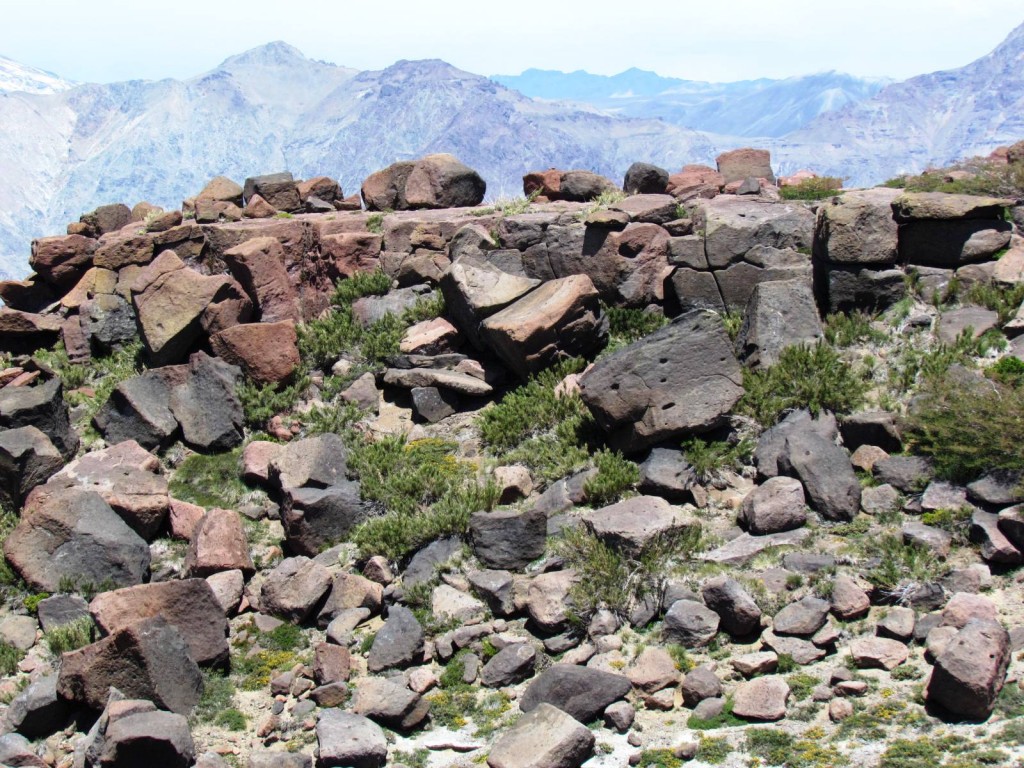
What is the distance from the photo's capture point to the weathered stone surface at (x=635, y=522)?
881 centimetres

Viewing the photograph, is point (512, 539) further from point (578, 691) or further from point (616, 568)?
point (578, 691)

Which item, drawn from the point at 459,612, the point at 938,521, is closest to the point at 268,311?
the point at 459,612

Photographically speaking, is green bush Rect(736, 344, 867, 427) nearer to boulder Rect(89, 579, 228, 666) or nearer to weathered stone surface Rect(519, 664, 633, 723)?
weathered stone surface Rect(519, 664, 633, 723)

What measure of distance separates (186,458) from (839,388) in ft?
25.5

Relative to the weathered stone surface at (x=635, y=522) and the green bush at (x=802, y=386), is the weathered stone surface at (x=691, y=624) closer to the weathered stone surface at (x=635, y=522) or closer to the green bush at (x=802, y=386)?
the weathered stone surface at (x=635, y=522)

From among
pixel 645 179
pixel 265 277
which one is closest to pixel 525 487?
pixel 265 277

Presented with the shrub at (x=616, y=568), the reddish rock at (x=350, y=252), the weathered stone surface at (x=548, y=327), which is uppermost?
the reddish rock at (x=350, y=252)

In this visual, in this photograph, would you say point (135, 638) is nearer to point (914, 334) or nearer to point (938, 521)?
point (938, 521)

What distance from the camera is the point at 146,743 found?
704cm

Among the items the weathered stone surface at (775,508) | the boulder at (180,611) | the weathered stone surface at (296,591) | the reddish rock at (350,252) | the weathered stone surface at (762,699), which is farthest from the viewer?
the reddish rock at (350,252)

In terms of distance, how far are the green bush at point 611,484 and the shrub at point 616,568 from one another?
2.99 feet

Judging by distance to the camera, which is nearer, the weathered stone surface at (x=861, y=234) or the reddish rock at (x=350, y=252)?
the weathered stone surface at (x=861, y=234)

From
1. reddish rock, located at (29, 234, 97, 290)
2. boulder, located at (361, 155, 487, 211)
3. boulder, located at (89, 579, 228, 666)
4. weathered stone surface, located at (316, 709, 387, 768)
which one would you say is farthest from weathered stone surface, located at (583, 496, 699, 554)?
reddish rock, located at (29, 234, 97, 290)

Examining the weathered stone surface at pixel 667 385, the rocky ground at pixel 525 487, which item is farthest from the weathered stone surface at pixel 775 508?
the weathered stone surface at pixel 667 385
